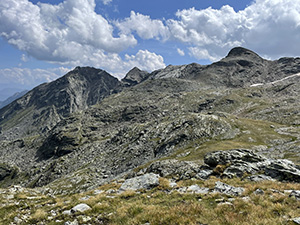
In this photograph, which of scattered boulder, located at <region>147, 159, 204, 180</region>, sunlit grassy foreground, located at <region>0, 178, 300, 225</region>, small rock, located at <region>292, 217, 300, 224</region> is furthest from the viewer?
scattered boulder, located at <region>147, 159, 204, 180</region>

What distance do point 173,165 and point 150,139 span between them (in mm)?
55270

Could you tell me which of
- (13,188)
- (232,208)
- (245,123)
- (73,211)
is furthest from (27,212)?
(245,123)

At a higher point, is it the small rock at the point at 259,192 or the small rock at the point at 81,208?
the small rock at the point at 259,192

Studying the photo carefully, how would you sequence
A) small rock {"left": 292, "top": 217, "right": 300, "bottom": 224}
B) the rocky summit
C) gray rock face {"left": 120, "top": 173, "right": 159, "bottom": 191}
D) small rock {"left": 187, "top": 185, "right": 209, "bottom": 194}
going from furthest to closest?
gray rock face {"left": 120, "top": 173, "right": 159, "bottom": 191}
the rocky summit
small rock {"left": 187, "top": 185, "right": 209, "bottom": 194}
small rock {"left": 292, "top": 217, "right": 300, "bottom": 224}

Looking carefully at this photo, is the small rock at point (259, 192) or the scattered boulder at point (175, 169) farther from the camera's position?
the scattered boulder at point (175, 169)

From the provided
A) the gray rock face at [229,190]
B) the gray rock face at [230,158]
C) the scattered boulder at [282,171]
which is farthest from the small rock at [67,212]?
the scattered boulder at [282,171]

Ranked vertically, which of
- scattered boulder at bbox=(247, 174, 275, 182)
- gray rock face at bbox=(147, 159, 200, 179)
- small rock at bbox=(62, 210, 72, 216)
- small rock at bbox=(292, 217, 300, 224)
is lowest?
gray rock face at bbox=(147, 159, 200, 179)

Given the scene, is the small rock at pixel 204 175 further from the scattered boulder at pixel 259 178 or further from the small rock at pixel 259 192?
the small rock at pixel 259 192

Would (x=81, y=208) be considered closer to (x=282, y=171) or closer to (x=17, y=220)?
(x=17, y=220)

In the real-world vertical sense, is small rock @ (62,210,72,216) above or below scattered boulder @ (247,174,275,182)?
below

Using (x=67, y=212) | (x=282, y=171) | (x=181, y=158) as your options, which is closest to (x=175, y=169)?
(x=282, y=171)

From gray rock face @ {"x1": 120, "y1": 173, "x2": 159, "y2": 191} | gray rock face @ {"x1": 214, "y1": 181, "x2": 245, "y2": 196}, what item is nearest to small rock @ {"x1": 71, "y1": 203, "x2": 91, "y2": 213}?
gray rock face @ {"x1": 120, "y1": 173, "x2": 159, "y2": 191}

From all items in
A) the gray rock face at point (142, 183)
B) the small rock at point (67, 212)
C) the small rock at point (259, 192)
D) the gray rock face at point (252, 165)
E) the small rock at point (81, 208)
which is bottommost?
the gray rock face at point (142, 183)

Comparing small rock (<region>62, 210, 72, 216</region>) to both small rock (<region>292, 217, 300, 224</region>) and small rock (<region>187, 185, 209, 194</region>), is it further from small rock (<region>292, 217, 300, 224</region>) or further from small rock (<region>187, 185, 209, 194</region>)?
small rock (<region>292, 217, 300, 224</region>)
